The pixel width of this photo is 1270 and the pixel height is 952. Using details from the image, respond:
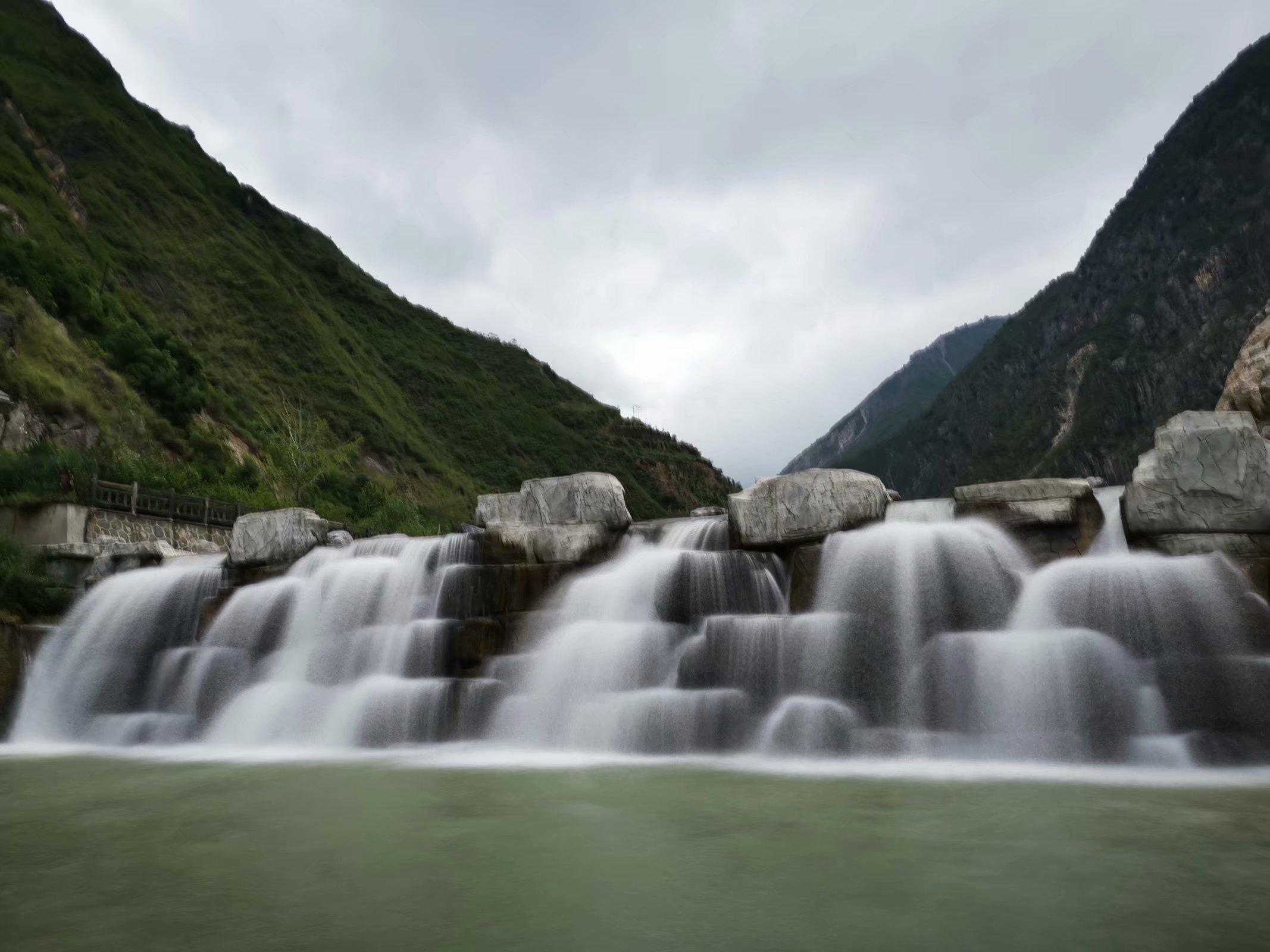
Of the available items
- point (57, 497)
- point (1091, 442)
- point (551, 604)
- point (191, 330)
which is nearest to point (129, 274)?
point (191, 330)

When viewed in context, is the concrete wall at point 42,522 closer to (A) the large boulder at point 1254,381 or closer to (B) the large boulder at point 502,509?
(B) the large boulder at point 502,509

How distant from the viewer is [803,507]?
10.7 m

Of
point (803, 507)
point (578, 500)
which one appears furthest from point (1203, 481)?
point (578, 500)

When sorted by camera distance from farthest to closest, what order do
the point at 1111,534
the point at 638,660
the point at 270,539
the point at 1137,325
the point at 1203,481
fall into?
1. the point at 1137,325
2. the point at 270,539
3. the point at 1111,534
4. the point at 638,660
5. the point at 1203,481

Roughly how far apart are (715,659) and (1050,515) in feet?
13.8

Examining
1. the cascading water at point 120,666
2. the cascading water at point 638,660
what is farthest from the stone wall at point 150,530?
the cascading water at point 638,660

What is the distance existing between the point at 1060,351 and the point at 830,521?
13595 cm

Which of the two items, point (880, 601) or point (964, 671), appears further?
point (880, 601)

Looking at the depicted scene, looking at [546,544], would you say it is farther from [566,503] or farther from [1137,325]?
[1137,325]

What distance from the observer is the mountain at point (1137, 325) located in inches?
3789

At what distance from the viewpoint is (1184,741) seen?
7.16 meters

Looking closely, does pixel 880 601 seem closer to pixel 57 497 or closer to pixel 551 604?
pixel 551 604

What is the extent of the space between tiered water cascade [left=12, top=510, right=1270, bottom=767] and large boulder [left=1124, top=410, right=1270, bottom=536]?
0.60m

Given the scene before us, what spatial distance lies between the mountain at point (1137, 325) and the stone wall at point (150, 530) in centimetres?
9261
